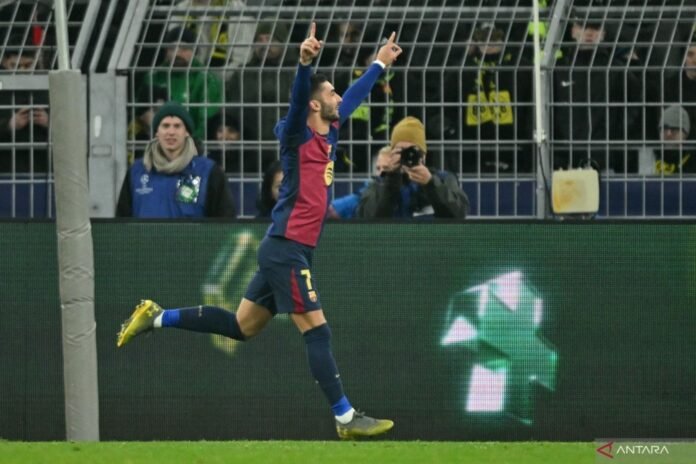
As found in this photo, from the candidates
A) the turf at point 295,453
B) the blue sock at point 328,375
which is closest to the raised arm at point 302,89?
the blue sock at point 328,375

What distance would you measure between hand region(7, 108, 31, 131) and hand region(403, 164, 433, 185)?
2898 millimetres

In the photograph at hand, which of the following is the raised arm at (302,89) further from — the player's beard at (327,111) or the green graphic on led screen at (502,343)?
the green graphic on led screen at (502,343)

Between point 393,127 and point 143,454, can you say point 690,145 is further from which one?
point 143,454

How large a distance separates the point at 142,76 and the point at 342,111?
133 inches

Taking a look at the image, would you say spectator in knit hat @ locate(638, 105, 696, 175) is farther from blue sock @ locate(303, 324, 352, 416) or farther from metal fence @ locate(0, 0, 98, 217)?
blue sock @ locate(303, 324, 352, 416)

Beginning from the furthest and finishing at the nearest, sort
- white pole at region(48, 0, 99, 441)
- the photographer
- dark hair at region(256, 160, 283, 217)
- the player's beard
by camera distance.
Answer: dark hair at region(256, 160, 283, 217) < the photographer < white pole at region(48, 0, 99, 441) < the player's beard

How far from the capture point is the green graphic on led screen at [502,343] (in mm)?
13305

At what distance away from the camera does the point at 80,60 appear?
14727mm

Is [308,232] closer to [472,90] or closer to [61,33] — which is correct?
[61,33]

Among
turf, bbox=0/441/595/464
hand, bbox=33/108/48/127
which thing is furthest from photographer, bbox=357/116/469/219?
hand, bbox=33/108/48/127

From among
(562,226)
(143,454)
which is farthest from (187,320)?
(562,226)

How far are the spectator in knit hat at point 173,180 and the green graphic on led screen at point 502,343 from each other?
1.64m

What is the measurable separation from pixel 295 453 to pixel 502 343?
9.60ft

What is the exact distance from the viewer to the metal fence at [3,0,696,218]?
14656 mm
